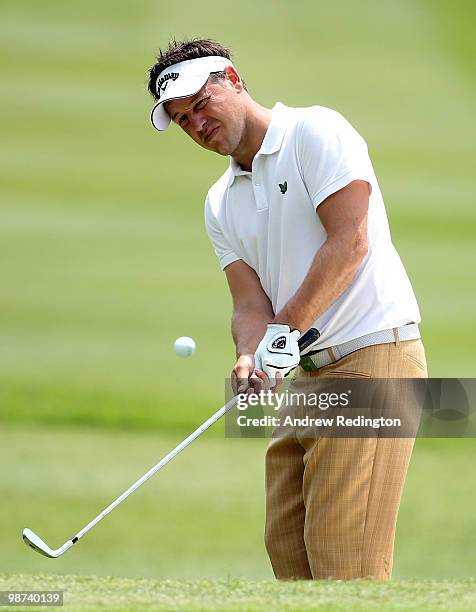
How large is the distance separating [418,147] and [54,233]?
362 centimetres

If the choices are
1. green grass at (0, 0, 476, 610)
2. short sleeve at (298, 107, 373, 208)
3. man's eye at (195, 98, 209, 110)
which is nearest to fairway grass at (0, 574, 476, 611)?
green grass at (0, 0, 476, 610)

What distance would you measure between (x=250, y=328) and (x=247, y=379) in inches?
9.4

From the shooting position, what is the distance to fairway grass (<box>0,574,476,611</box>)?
2.17 meters

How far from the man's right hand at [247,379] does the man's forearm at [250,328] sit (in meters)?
0.15

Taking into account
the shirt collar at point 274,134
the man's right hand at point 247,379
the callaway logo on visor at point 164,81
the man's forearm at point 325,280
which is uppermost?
the callaway logo on visor at point 164,81

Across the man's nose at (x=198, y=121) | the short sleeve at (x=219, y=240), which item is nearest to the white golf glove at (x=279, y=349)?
the short sleeve at (x=219, y=240)

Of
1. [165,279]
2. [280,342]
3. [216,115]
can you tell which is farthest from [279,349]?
[165,279]

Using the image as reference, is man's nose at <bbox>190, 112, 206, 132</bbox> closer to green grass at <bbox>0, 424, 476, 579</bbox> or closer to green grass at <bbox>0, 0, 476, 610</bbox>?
green grass at <bbox>0, 0, 476, 610</bbox>

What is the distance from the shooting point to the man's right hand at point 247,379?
295 cm

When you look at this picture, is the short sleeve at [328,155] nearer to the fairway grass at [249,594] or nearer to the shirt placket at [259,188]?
the shirt placket at [259,188]

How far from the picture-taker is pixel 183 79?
3.02 meters

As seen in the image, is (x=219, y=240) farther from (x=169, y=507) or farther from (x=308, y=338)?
(x=169, y=507)

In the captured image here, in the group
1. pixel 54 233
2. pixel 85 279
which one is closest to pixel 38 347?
pixel 85 279

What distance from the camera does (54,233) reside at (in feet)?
32.2
